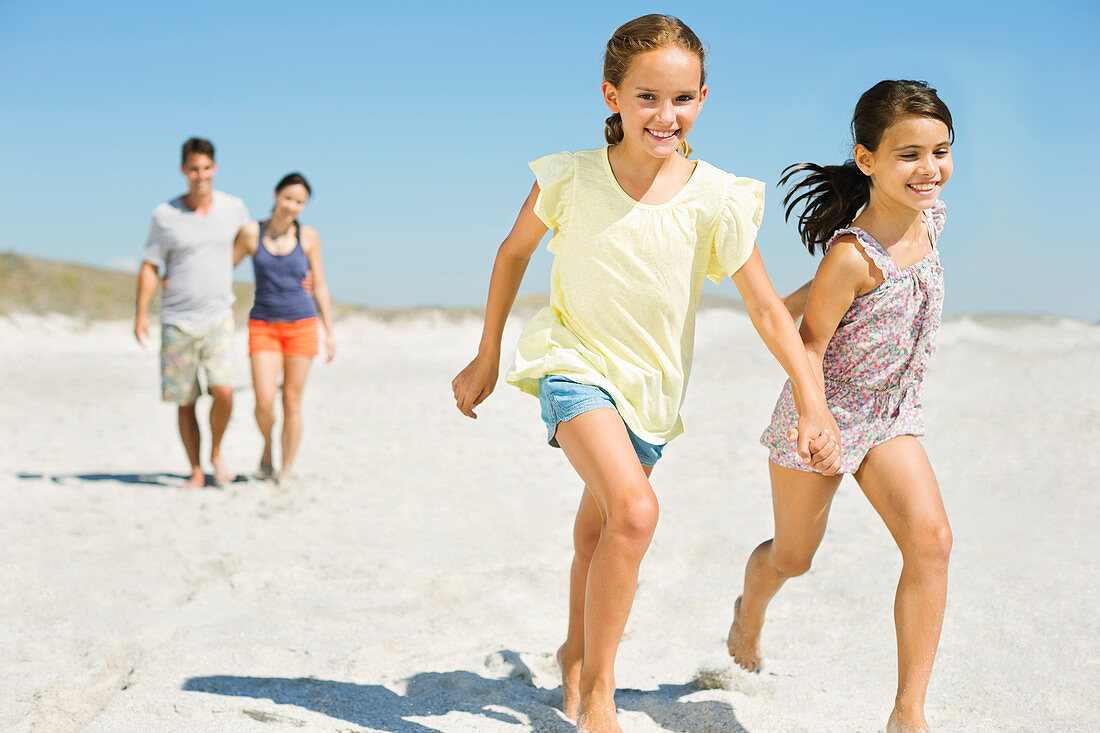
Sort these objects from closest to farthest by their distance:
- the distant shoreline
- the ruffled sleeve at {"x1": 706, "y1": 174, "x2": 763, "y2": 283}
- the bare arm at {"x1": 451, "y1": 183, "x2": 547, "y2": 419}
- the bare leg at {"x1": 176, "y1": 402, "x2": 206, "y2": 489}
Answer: the ruffled sleeve at {"x1": 706, "y1": 174, "x2": 763, "y2": 283} < the bare arm at {"x1": 451, "y1": 183, "x2": 547, "y2": 419} < the bare leg at {"x1": 176, "y1": 402, "x2": 206, "y2": 489} < the distant shoreline

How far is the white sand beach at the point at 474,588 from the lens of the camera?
10.8ft

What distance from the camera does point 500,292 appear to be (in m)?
3.14

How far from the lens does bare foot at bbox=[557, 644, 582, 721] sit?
10.4 ft

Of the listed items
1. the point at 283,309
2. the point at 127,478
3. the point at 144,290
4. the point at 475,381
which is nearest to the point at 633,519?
the point at 475,381

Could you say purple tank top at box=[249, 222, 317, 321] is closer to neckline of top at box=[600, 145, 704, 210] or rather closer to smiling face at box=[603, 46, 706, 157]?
neckline of top at box=[600, 145, 704, 210]

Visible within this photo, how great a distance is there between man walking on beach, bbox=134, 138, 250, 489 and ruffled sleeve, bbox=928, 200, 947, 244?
522cm

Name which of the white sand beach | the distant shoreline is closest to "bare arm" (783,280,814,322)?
the white sand beach

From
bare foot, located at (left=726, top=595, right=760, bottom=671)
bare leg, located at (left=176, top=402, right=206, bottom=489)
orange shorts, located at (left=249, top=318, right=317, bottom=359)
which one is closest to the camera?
bare foot, located at (left=726, top=595, right=760, bottom=671)

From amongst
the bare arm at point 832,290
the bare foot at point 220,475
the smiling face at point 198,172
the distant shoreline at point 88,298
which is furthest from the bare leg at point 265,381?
the distant shoreline at point 88,298

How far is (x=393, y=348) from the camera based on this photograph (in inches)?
850

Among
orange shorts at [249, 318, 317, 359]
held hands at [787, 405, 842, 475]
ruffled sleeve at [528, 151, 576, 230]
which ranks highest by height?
ruffled sleeve at [528, 151, 576, 230]

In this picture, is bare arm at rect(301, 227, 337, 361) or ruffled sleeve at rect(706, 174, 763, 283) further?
bare arm at rect(301, 227, 337, 361)

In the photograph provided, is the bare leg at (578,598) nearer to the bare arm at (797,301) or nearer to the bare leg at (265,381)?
the bare arm at (797,301)

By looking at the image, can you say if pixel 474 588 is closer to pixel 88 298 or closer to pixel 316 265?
pixel 316 265
